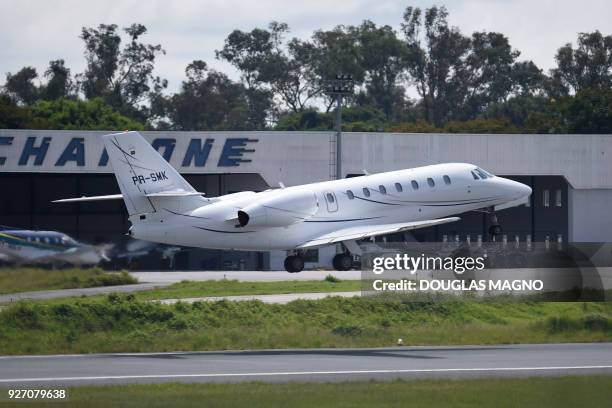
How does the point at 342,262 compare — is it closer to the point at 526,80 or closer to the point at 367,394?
the point at 367,394

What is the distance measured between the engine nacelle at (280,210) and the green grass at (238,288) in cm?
233

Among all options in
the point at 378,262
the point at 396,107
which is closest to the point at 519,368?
the point at 378,262

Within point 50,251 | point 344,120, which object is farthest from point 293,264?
point 344,120

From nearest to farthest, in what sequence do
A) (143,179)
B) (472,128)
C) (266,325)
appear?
1. (266,325)
2. (143,179)
3. (472,128)

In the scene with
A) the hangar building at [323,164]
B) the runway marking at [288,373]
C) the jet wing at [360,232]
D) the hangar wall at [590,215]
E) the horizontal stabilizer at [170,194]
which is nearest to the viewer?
the runway marking at [288,373]

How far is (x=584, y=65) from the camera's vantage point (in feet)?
475

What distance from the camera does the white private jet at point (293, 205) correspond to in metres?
42.1

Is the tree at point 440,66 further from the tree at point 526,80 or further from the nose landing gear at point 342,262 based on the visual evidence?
the nose landing gear at point 342,262

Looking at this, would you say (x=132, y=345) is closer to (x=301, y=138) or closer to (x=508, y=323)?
(x=508, y=323)

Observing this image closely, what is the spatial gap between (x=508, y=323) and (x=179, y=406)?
58.1ft

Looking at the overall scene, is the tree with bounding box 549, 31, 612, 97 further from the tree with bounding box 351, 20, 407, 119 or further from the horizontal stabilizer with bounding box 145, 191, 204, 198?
the horizontal stabilizer with bounding box 145, 191, 204, 198

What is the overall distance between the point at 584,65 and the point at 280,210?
352 feet

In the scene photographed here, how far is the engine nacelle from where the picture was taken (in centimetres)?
4388

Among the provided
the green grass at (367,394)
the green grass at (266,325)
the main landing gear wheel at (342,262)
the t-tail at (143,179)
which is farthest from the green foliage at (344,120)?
the green grass at (367,394)
